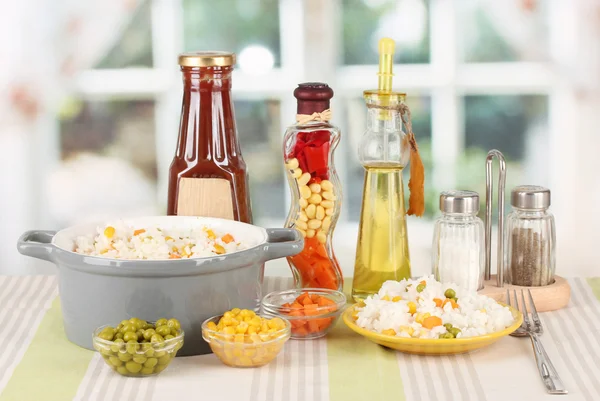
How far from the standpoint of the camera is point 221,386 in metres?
1.19

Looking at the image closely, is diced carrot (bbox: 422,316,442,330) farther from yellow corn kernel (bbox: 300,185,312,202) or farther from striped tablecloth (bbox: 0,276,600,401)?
yellow corn kernel (bbox: 300,185,312,202)

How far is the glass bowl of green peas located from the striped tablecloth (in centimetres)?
2

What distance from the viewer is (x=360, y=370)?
1242 millimetres

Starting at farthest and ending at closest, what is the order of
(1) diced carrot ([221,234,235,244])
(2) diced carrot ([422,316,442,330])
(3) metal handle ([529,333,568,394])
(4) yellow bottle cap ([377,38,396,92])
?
1. (4) yellow bottle cap ([377,38,396,92])
2. (1) diced carrot ([221,234,235,244])
3. (2) diced carrot ([422,316,442,330])
4. (3) metal handle ([529,333,568,394])

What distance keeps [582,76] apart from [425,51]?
32 centimetres

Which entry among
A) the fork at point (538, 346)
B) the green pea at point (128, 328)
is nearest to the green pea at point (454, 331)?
the fork at point (538, 346)

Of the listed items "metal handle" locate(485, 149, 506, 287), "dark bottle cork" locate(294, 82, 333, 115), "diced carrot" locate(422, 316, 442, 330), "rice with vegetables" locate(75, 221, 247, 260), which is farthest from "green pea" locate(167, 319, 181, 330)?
"metal handle" locate(485, 149, 506, 287)

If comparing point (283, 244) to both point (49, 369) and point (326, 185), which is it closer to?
point (326, 185)

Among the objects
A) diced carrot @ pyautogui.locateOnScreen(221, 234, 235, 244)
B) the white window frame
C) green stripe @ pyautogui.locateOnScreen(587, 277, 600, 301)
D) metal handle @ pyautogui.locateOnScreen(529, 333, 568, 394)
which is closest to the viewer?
metal handle @ pyautogui.locateOnScreen(529, 333, 568, 394)

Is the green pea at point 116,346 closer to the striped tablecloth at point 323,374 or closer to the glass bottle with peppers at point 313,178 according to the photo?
the striped tablecloth at point 323,374

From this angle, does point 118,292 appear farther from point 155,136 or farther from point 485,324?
point 155,136

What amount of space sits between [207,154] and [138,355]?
43cm

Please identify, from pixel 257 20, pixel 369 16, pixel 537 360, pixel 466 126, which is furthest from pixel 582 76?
pixel 537 360

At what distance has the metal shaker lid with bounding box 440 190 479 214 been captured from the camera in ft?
4.78
